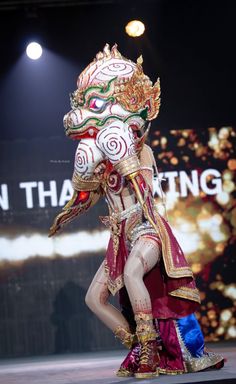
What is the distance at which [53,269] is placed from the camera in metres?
6.97

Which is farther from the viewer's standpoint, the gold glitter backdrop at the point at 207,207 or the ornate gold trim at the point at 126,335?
the gold glitter backdrop at the point at 207,207

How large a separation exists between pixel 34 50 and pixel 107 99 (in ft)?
9.67

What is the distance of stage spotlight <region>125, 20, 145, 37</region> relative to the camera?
699 cm

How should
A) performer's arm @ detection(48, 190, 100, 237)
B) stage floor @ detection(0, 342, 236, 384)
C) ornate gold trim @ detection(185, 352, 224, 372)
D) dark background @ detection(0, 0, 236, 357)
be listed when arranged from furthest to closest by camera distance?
1. dark background @ detection(0, 0, 236, 357)
2. performer's arm @ detection(48, 190, 100, 237)
3. ornate gold trim @ detection(185, 352, 224, 372)
4. stage floor @ detection(0, 342, 236, 384)

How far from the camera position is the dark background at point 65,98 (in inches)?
272

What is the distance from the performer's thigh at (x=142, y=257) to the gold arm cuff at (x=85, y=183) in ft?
1.20

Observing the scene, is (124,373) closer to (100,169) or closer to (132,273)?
(132,273)

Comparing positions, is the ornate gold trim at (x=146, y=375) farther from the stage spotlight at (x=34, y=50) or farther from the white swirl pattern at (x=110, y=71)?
the stage spotlight at (x=34, y=50)

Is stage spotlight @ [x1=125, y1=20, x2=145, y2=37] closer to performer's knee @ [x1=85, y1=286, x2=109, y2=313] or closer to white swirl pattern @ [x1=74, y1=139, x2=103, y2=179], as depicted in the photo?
white swirl pattern @ [x1=74, y1=139, x2=103, y2=179]

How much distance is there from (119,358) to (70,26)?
2.69 m

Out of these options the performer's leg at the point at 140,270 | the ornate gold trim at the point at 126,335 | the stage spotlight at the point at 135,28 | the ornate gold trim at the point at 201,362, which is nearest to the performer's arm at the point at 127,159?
the performer's leg at the point at 140,270

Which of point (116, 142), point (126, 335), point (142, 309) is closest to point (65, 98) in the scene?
point (116, 142)

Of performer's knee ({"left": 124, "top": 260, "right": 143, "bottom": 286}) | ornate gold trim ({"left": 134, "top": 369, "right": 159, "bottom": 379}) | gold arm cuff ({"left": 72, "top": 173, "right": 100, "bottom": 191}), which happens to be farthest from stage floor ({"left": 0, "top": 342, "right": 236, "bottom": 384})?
gold arm cuff ({"left": 72, "top": 173, "right": 100, "bottom": 191})

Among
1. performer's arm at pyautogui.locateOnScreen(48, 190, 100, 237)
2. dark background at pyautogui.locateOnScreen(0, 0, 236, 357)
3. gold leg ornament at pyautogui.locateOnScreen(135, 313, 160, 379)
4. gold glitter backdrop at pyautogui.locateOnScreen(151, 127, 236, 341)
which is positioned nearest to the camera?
gold leg ornament at pyautogui.locateOnScreen(135, 313, 160, 379)
